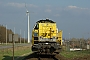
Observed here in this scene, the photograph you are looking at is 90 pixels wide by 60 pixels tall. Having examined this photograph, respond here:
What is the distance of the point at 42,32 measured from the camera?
2750 centimetres

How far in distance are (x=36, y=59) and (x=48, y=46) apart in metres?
1.90

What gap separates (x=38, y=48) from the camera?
2511 cm

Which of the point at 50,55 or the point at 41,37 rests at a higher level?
the point at 41,37

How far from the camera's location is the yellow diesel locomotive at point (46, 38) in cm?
2544

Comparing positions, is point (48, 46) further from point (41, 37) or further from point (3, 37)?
point (3, 37)

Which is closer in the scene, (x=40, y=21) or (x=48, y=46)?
(x=48, y=46)

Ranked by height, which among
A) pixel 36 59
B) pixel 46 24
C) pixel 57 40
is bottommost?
pixel 36 59

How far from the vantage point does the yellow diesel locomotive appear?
83.5ft

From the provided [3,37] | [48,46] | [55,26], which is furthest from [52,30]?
[3,37]

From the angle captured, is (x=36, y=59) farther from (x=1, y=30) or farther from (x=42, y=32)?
(x=1, y=30)

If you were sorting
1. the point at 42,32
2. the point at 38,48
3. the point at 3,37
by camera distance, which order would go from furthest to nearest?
1. the point at 3,37
2. the point at 42,32
3. the point at 38,48

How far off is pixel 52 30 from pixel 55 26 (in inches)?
28.1

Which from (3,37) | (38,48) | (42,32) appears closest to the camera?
(38,48)

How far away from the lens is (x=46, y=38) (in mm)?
26703
